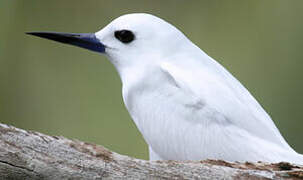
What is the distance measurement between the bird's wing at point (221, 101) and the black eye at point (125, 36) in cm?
35

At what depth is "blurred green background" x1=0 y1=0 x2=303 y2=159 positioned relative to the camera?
24.3 feet

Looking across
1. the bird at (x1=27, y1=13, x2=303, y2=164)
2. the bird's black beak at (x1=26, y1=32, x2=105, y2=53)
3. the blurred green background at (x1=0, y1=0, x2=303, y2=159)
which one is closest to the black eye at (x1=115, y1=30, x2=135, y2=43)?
the bird at (x1=27, y1=13, x2=303, y2=164)

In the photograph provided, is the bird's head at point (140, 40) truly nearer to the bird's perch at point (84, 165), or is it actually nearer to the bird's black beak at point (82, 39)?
the bird's black beak at point (82, 39)

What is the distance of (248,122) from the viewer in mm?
3697

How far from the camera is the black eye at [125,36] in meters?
4.11

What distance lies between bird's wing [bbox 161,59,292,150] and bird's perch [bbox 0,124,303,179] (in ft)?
2.00

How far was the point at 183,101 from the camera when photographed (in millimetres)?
3746

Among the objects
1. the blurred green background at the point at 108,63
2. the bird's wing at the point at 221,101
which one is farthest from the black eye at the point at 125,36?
the blurred green background at the point at 108,63

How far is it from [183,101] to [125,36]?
2.39 ft

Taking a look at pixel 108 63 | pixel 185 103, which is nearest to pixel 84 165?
pixel 185 103

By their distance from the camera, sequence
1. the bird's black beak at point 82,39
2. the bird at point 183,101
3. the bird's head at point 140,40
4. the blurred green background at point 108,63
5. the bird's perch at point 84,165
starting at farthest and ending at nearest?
the blurred green background at point 108,63
the bird's black beak at point 82,39
the bird's head at point 140,40
the bird at point 183,101
the bird's perch at point 84,165

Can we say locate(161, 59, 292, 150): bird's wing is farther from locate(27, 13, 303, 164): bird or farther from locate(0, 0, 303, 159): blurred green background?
locate(0, 0, 303, 159): blurred green background

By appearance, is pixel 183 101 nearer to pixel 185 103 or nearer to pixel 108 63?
pixel 185 103

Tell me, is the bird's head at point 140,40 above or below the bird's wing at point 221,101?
above
